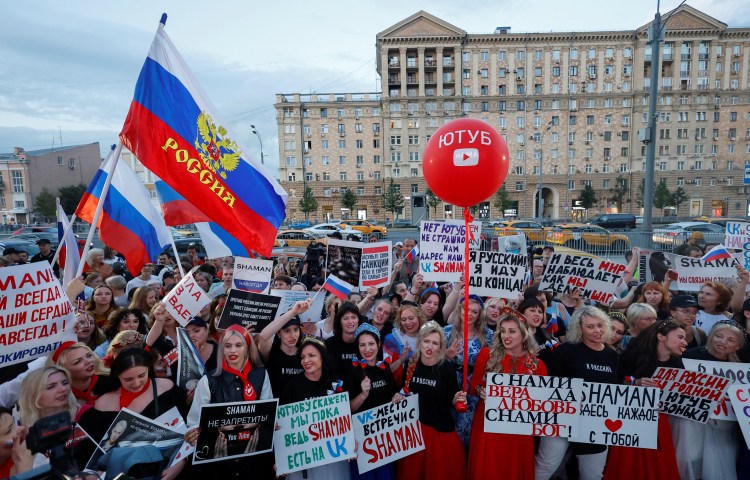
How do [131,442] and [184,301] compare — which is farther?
[184,301]

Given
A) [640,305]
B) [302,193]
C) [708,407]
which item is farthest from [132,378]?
[302,193]

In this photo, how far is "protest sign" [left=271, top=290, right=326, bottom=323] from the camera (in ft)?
14.8

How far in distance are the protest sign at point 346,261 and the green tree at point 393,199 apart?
163ft

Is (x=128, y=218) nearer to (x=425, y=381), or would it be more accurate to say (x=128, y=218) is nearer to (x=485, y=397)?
(x=425, y=381)

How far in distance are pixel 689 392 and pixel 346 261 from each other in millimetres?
4081

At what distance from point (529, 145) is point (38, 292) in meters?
63.9

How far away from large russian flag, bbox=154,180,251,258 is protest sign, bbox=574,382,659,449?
174 inches

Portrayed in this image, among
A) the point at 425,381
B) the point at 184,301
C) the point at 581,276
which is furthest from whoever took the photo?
the point at 581,276

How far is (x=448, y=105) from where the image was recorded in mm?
59781

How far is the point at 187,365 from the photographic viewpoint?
11.7ft

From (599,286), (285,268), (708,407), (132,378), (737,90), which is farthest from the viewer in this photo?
(737,90)

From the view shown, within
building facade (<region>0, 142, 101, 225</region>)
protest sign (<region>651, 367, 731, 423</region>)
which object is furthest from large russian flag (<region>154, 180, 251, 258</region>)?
building facade (<region>0, 142, 101, 225</region>)

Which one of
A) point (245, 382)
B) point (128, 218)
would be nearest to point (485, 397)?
point (245, 382)

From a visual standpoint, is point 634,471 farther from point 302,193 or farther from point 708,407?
point 302,193
